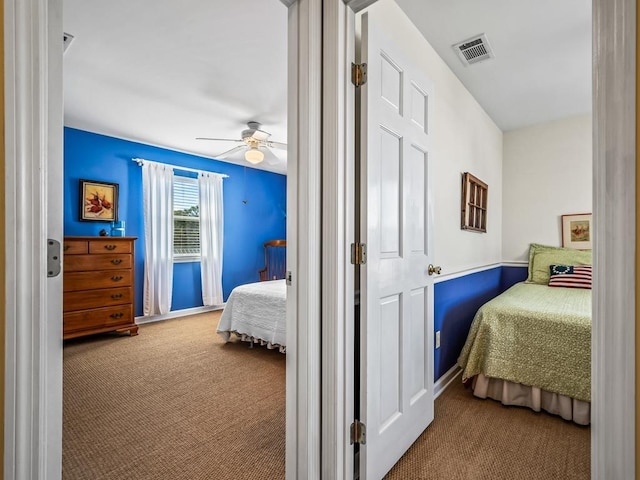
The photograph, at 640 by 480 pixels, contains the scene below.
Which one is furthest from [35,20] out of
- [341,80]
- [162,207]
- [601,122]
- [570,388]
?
[162,207]

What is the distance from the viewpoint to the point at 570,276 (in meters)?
3.41

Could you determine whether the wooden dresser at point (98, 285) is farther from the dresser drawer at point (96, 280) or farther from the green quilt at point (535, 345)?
the green quilt at point (535, 345)

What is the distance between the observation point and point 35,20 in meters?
0.64

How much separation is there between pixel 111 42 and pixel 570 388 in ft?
12.3

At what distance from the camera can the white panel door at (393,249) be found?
138cm

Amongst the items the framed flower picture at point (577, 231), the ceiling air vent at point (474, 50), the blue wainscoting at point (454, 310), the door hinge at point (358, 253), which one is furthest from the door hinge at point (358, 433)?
the framed flower picture at point (577, 231)

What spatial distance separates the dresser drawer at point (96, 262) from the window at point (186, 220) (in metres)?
1.00

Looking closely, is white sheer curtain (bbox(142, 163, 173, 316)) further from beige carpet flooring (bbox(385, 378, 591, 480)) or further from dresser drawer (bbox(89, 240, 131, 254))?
beige carpet flooring (bbox(385, 378, 591, 480))

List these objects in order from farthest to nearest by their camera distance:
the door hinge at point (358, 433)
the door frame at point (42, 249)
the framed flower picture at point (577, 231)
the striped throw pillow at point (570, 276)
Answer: the framed flower picture at point (577, 231)
the striped throw pillow at point (570, 276)
the door hinge at point (358, 433)
the door frame at point (42, 249)

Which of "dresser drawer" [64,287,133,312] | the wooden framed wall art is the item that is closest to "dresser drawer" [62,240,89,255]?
"dresser drawer" [64,287,133,312]

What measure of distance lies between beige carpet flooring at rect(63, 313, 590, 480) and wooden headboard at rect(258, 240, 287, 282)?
3.10 meters

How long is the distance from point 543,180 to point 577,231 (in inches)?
28.7

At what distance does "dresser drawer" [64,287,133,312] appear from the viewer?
133 inches

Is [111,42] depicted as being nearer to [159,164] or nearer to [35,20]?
[35,20]
